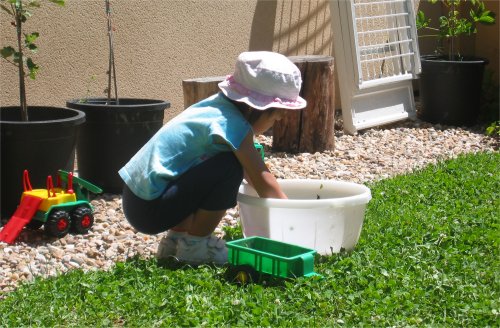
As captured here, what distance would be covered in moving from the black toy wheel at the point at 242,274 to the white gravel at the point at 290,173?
0.77 metres

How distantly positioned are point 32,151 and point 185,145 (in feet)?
4.49

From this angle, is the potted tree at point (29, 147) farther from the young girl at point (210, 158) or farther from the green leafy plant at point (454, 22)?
the green leafy plant at point (454, 22)

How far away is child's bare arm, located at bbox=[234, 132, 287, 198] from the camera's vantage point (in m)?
3.91

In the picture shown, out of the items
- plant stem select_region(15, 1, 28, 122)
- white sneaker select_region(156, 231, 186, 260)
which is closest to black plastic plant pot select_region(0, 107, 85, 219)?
plant stem select_region(15, 1, 28, 122)

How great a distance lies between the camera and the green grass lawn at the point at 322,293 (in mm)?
3361

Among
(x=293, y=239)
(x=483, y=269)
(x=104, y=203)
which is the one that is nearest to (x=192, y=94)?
(x=104, y=203)

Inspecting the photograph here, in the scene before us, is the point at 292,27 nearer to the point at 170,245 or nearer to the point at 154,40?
the point at 154,40

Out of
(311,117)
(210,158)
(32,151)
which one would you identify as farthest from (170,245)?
(311,117)

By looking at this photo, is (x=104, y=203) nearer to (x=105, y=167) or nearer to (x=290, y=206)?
(x=105, y=167)

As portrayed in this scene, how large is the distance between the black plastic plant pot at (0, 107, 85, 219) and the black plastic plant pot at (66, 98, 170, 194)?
417 millimetres

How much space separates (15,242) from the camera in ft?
15.3

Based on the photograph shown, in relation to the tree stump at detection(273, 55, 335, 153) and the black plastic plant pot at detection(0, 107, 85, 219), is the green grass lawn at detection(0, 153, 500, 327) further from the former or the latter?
the tree stump at detection(273, 55, 335, 153)

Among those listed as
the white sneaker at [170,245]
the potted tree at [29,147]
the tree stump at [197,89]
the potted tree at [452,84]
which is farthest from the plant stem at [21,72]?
the potted tree at [452,84]

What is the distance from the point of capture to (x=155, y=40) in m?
6.99
